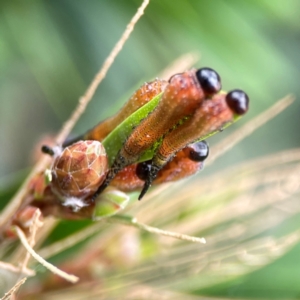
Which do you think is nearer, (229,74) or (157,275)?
(157,275)

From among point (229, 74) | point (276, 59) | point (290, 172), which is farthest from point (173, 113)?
point (276, 59)

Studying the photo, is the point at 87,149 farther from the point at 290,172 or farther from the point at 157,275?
the point at 290,172

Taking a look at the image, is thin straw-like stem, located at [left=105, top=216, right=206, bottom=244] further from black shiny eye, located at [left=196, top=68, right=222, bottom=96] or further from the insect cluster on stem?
black shiny eye, located at [left=196, top=68, right=222, bottom=96]

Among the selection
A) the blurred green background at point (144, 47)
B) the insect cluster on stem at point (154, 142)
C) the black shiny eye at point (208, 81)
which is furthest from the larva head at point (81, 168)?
the blurred green background at point (144, 47)

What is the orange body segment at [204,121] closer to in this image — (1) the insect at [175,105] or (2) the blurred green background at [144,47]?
(1) the insect at [175,105]

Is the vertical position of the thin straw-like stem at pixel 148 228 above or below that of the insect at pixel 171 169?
below

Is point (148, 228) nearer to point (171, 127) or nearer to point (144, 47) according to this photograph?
point (171, 127)
